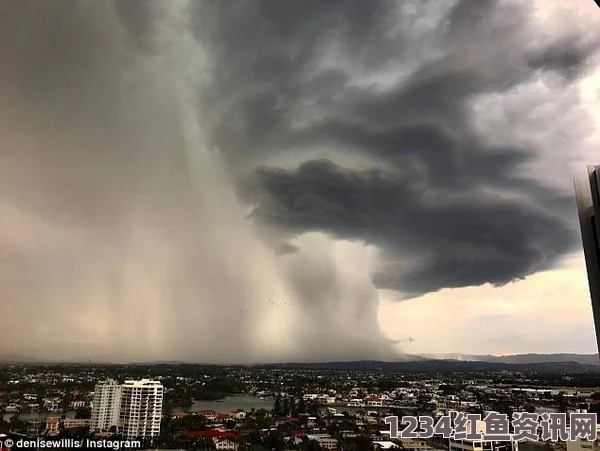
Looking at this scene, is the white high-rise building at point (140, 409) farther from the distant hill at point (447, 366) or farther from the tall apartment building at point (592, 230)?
the tall apartment building at point (592, 230)

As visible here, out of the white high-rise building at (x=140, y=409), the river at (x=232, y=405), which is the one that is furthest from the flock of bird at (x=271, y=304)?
the white high-rise building at (x=140, y=409)

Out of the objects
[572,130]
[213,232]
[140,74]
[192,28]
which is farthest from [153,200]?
[572,130]

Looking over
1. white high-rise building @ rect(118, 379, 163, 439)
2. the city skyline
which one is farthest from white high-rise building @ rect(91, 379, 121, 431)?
the city skyline

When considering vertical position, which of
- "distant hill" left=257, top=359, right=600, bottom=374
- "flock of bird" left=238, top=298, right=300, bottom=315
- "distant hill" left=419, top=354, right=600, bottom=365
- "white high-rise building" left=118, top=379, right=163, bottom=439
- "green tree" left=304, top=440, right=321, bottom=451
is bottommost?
"green tree" left=304, top=440, right=321, bottom=451

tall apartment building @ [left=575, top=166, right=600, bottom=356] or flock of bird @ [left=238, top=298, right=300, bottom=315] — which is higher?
tall apartment building @ [left=575, top=166, right=600, bottom=356]

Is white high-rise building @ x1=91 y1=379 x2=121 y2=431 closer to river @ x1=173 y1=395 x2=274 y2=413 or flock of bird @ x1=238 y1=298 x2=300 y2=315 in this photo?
river @ x1=173 y1=395 x2=274 y2=413

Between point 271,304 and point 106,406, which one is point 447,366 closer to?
point 271,304

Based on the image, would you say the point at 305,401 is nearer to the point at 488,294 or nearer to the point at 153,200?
the point at 488,294
